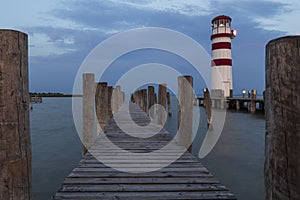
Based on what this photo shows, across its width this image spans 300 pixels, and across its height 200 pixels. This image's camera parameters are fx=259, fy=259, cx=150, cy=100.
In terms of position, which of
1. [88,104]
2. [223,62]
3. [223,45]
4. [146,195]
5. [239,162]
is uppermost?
[223,45]

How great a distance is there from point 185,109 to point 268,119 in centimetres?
335

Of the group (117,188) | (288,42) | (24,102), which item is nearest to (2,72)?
(24,102)

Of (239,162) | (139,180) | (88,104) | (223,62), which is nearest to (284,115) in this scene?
(139,180)

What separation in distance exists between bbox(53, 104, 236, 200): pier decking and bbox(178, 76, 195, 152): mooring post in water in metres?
0.28

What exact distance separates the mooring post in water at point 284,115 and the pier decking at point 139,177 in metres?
1.33

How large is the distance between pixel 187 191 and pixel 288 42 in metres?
1.84

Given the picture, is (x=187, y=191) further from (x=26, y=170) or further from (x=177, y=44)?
(x=177, y=44)

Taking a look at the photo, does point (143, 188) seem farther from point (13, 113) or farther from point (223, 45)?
point (223, 45)

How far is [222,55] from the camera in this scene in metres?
25.3

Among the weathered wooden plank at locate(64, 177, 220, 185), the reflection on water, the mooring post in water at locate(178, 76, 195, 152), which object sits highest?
the mooring post in water at locate(178, 76, 195, 152)

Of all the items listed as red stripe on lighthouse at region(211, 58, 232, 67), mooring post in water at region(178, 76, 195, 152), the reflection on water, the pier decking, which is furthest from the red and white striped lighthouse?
the pier decking

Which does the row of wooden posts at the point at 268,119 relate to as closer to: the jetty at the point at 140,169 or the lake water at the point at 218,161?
the jetty at the point at 140,169

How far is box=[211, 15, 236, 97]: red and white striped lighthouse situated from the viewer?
83.0 ft

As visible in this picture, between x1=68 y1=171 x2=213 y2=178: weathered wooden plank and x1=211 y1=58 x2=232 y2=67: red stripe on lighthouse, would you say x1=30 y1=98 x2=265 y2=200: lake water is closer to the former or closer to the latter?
x1=68 y1=171 x2=213 y2=178: weathered wooden plank
